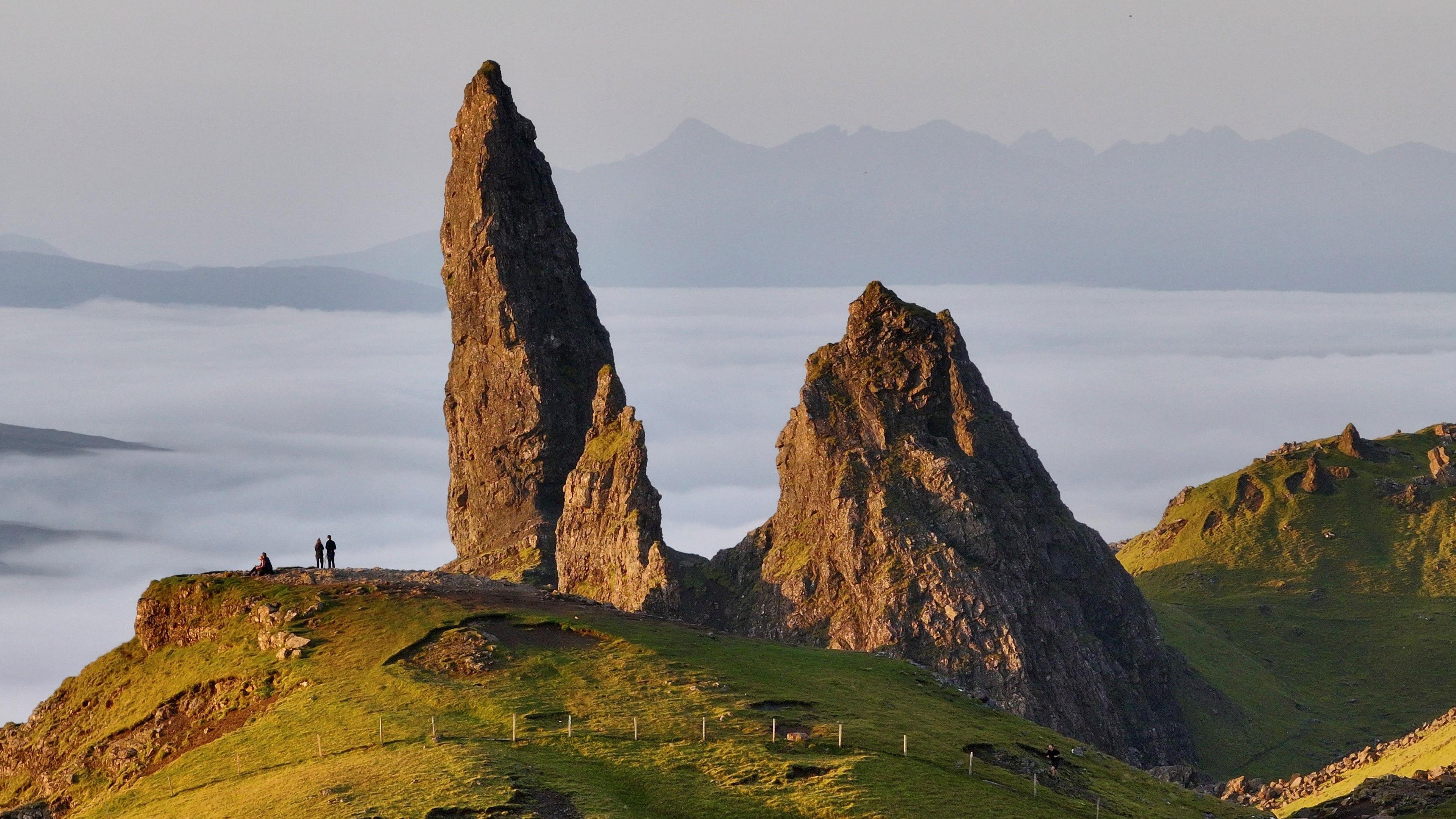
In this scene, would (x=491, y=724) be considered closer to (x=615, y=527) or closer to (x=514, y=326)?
(x=615, y=527)

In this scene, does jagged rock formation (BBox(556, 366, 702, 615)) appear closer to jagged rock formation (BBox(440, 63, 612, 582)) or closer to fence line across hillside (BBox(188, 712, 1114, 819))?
jagged rock formation (BBox(440, 63, 612, 582))

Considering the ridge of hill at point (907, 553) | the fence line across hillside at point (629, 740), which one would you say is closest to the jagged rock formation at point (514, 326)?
the ridge of hill at point (907, 553)

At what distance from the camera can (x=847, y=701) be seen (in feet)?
359

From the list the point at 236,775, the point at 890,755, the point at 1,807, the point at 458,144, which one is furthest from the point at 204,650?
the point at 458,144

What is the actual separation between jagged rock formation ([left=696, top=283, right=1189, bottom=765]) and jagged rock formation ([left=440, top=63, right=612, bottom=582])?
35525 millimetres

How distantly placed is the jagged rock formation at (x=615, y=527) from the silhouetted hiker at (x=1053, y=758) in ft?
175

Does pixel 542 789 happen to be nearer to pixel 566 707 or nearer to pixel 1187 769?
pixel 566 707

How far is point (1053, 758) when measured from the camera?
338 ft

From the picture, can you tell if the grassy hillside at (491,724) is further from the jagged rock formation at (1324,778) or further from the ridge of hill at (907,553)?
the ridge of hill at (907,553)

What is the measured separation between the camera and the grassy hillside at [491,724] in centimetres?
8875

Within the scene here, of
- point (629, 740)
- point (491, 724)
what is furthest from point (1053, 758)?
point (491, 724)

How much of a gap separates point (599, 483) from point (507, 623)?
46.5 metres

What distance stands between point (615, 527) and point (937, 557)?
30.2 metres

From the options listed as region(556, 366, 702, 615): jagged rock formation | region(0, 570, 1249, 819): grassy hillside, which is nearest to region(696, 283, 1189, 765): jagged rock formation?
region(556, 366, 702, 615): jagged rock formation
